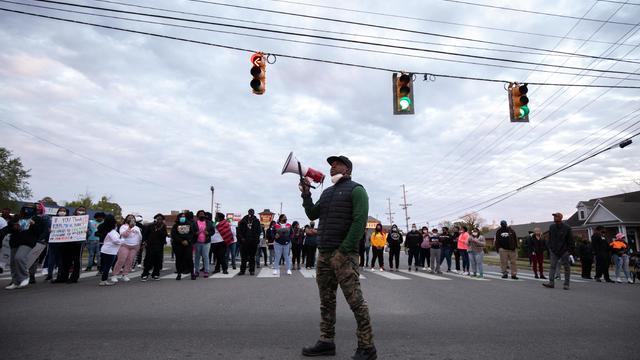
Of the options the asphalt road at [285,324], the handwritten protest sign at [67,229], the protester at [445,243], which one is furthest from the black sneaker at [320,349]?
the protester at [445,243]

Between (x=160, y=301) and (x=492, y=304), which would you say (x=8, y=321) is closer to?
(x=160, y=301)

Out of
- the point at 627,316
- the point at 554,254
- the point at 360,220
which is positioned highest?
the point at 360,220

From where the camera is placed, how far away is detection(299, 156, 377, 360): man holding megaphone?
134 inches

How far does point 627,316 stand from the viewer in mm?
5609

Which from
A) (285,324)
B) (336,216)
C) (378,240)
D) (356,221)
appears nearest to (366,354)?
(356,221)

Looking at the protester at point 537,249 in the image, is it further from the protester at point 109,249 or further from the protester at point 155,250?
the protester at point 109,249

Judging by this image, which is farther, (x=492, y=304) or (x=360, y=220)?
(x=492, y=304)

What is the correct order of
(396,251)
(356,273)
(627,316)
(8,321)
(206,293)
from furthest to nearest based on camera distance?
1. (396,251)
2. (206,293)
3. (627,316)
4. (8,321)
5. (356,273)

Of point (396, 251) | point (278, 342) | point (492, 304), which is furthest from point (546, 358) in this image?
point (396, 251)

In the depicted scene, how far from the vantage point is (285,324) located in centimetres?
464

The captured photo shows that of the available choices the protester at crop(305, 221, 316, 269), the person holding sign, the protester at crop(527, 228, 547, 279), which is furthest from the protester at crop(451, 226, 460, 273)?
the person holding sign

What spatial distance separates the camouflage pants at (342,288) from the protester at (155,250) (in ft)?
24.6

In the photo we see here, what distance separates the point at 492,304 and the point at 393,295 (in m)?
1.82

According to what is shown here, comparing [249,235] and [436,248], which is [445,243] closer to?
[436,248]
